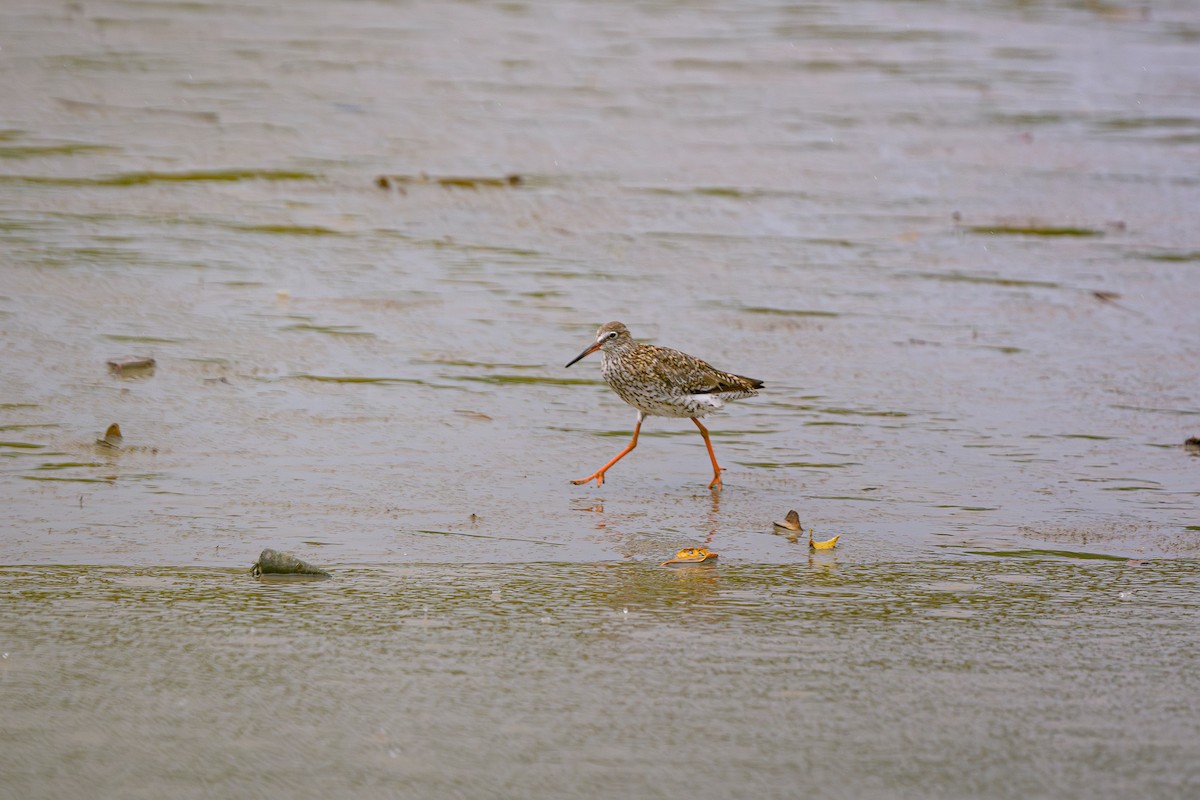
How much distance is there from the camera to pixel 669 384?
7.14 metres

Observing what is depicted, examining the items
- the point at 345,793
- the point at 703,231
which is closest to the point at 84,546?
the point at 345,793

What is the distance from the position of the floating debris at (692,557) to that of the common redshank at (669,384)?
1.43 m

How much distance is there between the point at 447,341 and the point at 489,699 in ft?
14.7

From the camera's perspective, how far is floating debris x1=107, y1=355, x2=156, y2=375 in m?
7.59

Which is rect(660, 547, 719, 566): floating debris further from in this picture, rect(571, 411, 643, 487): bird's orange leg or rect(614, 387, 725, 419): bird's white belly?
rect(614, 387, 725, 419): bird's white belly

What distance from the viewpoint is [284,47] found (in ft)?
55.1

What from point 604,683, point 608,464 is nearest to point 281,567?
point 604,683

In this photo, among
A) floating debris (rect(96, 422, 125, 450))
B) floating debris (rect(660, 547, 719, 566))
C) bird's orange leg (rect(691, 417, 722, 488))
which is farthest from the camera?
bird's orange leg (rect(691, 417, 722, 488))

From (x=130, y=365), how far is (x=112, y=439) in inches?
42.1

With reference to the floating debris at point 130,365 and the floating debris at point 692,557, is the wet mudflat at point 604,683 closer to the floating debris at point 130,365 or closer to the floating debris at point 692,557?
the floating debris at point 692,557

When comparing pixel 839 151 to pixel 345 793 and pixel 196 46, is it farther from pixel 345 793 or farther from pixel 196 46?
pixel 345 793

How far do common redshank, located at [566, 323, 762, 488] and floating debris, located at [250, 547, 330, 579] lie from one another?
2.11 m

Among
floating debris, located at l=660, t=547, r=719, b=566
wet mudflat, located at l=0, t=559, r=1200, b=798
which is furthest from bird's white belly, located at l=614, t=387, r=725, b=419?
wet mudflat, located at l=0, t=559, r=1200, b=798

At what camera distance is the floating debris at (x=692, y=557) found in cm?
550
